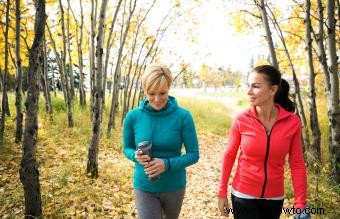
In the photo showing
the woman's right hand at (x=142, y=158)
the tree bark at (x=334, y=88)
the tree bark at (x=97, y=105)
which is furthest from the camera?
the tree bark at (x=97, y=105)

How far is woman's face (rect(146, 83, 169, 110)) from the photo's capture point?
2740 mm

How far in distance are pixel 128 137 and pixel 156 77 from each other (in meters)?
0.69

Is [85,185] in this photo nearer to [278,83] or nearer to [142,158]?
[142,158]

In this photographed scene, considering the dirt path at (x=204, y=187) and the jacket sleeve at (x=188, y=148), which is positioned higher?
the jacket sleeve at (x=188, y=148)

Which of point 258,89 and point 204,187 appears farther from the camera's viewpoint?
point 204,187

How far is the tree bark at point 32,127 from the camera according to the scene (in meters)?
4.09

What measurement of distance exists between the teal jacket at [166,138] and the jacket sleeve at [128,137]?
0.04 feet

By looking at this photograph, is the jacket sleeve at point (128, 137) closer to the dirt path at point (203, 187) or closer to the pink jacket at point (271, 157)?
the pink jacket at point (271, 157)

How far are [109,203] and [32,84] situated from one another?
255cm

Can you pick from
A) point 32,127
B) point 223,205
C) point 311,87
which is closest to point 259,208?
point 223,205

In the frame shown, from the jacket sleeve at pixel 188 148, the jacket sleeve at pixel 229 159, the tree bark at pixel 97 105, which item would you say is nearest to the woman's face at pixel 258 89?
the jacket sleeve at pixel 229 159

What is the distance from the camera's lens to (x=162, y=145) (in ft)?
9.34

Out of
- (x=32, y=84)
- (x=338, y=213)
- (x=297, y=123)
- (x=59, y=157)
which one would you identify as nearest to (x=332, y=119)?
(x=338, y=213)

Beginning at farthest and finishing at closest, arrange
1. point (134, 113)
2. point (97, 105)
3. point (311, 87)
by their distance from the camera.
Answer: point (311, 87) < point (97, 105) < point (134, 113)
